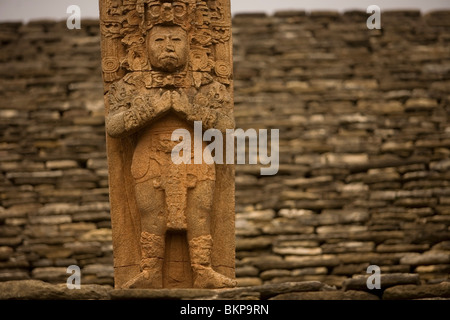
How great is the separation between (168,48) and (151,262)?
1.91m

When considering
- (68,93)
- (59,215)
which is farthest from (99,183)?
(68,93)

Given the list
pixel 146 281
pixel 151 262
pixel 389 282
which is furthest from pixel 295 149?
pixel 389 282

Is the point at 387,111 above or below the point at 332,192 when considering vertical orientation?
above

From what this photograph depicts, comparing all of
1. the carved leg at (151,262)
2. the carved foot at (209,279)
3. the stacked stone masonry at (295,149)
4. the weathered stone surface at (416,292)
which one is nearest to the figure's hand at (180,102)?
the carved leg at (151,262)

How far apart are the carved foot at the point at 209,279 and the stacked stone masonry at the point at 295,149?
452 cm

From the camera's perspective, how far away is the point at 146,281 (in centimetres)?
1320

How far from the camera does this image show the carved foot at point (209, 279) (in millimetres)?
13117

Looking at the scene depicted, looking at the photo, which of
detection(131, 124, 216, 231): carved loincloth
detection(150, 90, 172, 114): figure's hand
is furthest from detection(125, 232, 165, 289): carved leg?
detection(150, 90, 172, 114): figure's hand

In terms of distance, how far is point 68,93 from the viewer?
21.7 meters

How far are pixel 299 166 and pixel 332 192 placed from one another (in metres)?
0.72

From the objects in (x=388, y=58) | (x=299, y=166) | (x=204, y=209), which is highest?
(x=388, y=58)

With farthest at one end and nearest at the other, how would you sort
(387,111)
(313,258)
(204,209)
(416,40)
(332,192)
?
(416,40) → (387,111) → (332,192) → (313,258) → (204,209)

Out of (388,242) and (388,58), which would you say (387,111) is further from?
(388,242)

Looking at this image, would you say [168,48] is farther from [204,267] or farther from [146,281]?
[146,281]
